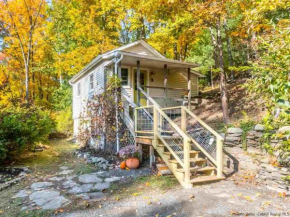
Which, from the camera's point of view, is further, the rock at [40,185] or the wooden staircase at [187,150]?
the rock at [40,185]

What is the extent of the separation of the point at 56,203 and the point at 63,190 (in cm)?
72

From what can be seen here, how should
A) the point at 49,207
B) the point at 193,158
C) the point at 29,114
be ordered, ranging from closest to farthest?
1. the point at 49,207
2. the point at 193,158
3. the point at 29,114

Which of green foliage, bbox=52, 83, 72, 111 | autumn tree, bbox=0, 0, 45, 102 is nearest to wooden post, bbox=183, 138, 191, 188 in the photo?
autumn tree, bbox=0, 0, 45, 102

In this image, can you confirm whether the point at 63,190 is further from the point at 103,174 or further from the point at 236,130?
the point at 236,130

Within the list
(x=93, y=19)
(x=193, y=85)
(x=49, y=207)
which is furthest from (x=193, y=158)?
(x=93, y=19)

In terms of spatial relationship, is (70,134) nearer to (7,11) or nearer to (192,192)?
(7,11)

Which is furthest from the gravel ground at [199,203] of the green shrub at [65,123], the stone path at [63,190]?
the green shrub at [65,123]

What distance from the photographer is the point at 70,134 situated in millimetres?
16953

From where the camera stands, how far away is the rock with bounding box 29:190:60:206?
4059 millimetres

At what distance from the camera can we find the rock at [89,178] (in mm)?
5245

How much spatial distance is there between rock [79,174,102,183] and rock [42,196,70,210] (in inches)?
43.0

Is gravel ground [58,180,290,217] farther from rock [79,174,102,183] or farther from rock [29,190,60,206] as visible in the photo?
rock [79,174,102,183]

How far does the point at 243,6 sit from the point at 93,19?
13.2 metres

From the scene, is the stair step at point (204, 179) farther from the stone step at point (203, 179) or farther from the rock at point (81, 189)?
the rock at point (81, 189)
